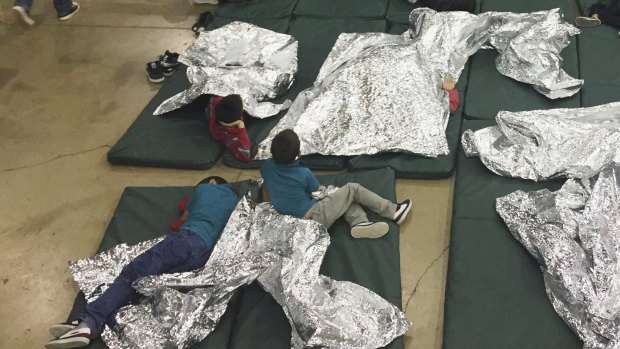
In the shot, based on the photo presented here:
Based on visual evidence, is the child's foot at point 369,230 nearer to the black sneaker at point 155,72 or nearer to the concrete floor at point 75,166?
the concrete floor at point 75,166

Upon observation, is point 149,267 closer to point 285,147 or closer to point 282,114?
point 285,147

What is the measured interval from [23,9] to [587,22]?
4071 mm

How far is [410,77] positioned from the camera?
132 inches

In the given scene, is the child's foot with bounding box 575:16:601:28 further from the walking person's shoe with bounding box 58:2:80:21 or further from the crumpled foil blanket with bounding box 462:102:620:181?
the walking person's shoe with bounding box 58:2:80:21

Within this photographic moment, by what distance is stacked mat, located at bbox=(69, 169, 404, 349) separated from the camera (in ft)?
7.88

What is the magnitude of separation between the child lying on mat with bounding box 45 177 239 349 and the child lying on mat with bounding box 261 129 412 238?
260 mm

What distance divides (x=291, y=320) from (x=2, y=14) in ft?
13.2

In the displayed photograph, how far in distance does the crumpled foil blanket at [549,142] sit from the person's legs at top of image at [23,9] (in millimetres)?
3433

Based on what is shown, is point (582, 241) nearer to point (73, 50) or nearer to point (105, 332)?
point (105, 332)

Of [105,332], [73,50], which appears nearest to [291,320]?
[105,332]

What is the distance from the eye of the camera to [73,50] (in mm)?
4395

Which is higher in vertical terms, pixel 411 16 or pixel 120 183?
pixel 411 16

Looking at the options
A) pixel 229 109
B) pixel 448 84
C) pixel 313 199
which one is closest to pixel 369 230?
pixel 313 199

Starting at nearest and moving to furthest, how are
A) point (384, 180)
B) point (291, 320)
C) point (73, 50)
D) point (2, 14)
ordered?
point (291, 320) < point (384, 180) < point (73, 50) < point (2, 14)
